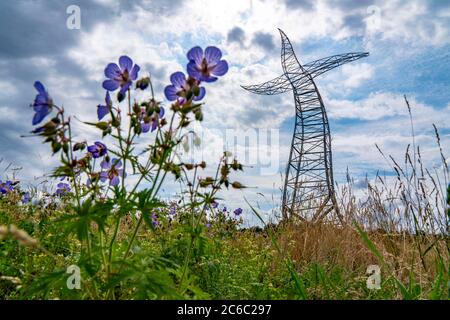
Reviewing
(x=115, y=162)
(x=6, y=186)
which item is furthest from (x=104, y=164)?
(x=6, y=186)

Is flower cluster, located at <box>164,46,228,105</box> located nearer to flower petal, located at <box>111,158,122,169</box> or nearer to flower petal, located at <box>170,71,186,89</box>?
flower petal, located at <box>170,71,186,89</box>

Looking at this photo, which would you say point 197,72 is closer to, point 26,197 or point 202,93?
point 202,93

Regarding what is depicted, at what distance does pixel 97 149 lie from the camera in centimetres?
255

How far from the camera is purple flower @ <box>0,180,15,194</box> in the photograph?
265 inches

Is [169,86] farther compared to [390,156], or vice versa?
[390,156]

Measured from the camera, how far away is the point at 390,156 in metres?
5.24

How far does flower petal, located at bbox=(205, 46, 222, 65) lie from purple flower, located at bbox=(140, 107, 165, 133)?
1.15ft

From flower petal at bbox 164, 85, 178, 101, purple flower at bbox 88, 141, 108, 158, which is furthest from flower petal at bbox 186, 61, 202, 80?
purple flower at bbox 88, 141, 108, 158

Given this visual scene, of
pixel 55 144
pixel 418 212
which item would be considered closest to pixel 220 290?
pixel 55 144

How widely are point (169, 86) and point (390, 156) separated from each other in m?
3.65

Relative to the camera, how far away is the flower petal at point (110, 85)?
2.37 metres

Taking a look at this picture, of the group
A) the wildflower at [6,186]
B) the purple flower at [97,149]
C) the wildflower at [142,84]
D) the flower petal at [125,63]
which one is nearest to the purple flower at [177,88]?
the wildflower at [142,84]
